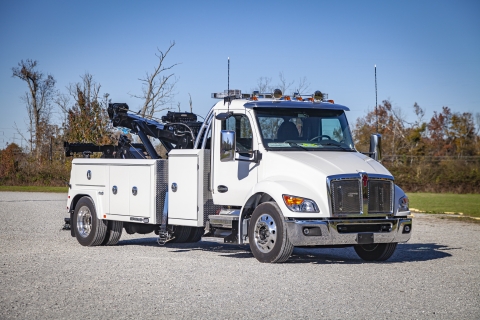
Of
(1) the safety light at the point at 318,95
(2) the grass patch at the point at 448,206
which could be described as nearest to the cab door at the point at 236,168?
(1) the safety light at the point at 318,95

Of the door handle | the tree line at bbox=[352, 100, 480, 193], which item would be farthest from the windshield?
the tree line at bbox=[352, 100, 480, 193]

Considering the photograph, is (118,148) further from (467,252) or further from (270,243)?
(467,252)

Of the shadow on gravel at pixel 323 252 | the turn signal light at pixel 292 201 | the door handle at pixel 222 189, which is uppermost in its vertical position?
the door handle at pixel 222 189

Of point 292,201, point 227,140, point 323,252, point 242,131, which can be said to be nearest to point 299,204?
point 292,201

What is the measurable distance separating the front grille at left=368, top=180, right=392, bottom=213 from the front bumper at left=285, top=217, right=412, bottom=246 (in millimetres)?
178

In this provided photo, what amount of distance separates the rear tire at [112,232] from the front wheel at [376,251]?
4917 millimetres

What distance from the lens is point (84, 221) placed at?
51.3 feet

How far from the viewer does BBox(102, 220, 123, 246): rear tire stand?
49.9ft

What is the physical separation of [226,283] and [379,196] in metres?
3.42

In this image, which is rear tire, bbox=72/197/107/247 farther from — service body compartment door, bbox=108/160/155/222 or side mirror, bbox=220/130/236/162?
side mirror, bbox=220/130/236/162

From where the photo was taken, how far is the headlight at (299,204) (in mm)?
11516

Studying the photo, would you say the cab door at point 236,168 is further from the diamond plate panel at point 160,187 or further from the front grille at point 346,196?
the front grille at point 346,196

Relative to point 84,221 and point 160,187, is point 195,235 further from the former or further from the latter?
point 84,221

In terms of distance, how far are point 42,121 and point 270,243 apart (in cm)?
6213
